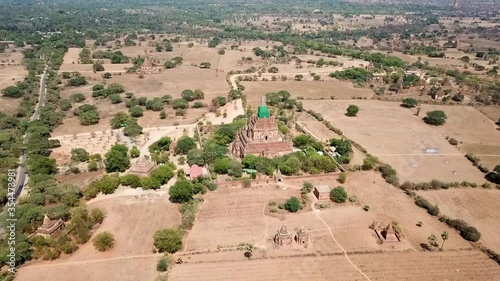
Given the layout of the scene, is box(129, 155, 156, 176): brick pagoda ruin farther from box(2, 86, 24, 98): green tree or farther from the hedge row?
box(2, 86, 24, 98): green tree

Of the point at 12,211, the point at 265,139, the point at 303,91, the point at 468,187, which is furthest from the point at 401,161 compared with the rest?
the point at 12,211

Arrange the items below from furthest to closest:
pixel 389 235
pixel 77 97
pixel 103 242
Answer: pixel 77 97 < pixel 389 235 < pixel 103 242

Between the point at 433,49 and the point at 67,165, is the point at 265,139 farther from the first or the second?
the point at 433,49

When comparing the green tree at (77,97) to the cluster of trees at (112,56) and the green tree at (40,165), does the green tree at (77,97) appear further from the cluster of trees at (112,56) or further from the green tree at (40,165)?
the cluster of trees at (112,56)

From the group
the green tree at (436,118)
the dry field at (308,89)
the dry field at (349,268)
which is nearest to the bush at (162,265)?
the dry field at (349,268)

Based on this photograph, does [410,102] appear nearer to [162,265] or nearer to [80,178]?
[80,178]

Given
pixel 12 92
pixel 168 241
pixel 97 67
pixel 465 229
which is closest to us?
pixel 168 241

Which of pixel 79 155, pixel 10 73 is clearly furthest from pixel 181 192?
pixel 10 73
